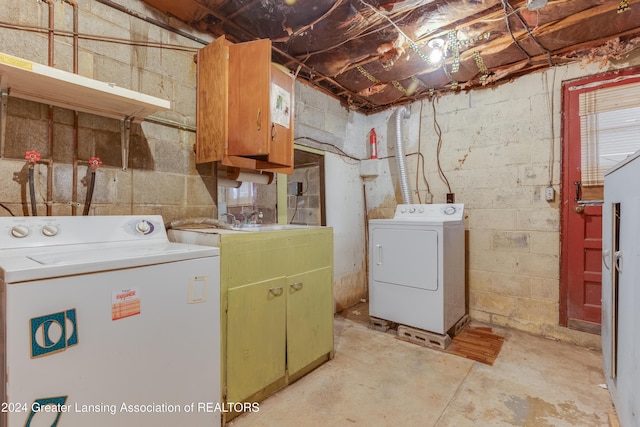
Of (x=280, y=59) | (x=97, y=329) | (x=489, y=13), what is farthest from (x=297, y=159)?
(x=97, y=329)

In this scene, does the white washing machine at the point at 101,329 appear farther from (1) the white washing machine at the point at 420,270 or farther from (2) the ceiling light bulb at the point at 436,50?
(2) the ceiling light bulb at the point at 436,50

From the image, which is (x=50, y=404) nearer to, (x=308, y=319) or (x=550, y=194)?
(x=308, y=319)

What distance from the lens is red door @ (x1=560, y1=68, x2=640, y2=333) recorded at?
8.00 ft

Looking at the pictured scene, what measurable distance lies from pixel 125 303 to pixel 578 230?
3171 mm

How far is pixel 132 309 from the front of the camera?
1143 mm

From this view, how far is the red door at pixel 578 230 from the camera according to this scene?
2438 millimetres

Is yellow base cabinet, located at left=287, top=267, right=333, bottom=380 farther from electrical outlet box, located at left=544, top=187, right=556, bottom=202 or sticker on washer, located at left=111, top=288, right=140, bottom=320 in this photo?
electrical outlet box, located at left=544, top=187, right=556, bottom=202

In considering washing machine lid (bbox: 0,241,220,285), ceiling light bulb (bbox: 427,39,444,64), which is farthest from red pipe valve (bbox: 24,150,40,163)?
ceiling light bulb (bbox: 427,39,444,64)

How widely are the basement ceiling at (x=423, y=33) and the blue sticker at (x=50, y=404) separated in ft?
6.92

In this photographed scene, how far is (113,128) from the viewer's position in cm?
177

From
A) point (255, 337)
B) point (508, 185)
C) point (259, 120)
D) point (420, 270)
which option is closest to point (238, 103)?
point (259, 120)

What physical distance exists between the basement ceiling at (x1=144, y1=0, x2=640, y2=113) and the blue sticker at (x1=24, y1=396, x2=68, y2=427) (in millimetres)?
2110

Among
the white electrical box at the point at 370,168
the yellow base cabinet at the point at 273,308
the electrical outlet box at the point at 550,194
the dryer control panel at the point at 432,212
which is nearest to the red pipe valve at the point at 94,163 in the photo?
the yellow base cabinet at the point at 273,308

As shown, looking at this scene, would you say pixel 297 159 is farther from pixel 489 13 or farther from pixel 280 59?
pixel 489 13
